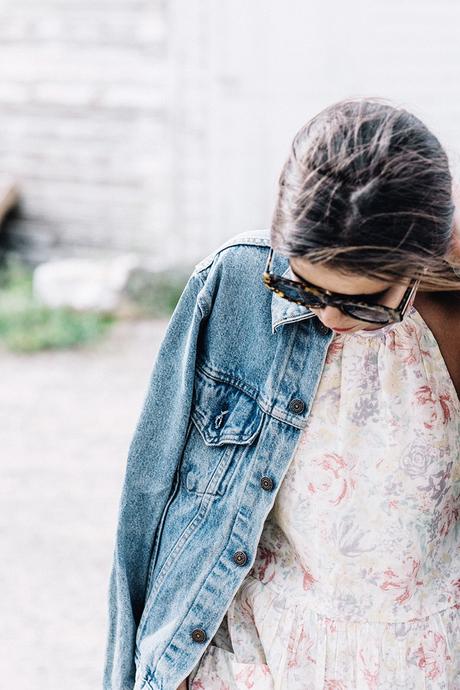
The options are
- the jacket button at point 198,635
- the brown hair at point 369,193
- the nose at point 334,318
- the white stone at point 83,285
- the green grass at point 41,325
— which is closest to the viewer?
the brown hair at point 369,193

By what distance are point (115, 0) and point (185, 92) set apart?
0.81 meters

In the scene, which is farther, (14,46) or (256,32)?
(14,46)

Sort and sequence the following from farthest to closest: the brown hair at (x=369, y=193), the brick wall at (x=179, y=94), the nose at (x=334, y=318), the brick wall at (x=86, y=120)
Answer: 1. the brick wall at (x=86, y=120)
2. the brick wall at (x=179, y=94)
3. the nose at (x=334, y=318)
4. the brown hair at (x=369, y=193)

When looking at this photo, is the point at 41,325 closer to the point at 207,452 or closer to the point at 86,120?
the point at 86,120

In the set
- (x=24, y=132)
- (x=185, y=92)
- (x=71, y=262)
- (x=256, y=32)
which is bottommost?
(x=71, y=262)

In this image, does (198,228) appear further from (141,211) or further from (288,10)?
(288,10)

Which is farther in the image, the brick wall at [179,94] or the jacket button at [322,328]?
the brick wall at [179,94]

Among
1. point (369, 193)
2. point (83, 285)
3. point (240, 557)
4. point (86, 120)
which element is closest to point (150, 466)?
point (240, 557)

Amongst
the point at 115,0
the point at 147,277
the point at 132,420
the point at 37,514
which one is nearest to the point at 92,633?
the point at 37,514

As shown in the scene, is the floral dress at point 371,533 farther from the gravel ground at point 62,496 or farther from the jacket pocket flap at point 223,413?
the gravel ground at point 62,496

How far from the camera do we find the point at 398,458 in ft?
5.12

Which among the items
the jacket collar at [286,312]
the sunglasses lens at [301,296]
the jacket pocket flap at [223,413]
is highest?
the sunglasses lens at [301,296]

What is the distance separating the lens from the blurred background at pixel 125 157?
5.34 metres

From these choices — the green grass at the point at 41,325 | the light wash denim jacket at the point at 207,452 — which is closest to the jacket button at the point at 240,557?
the light wash denim jacket at the point at 207,452
